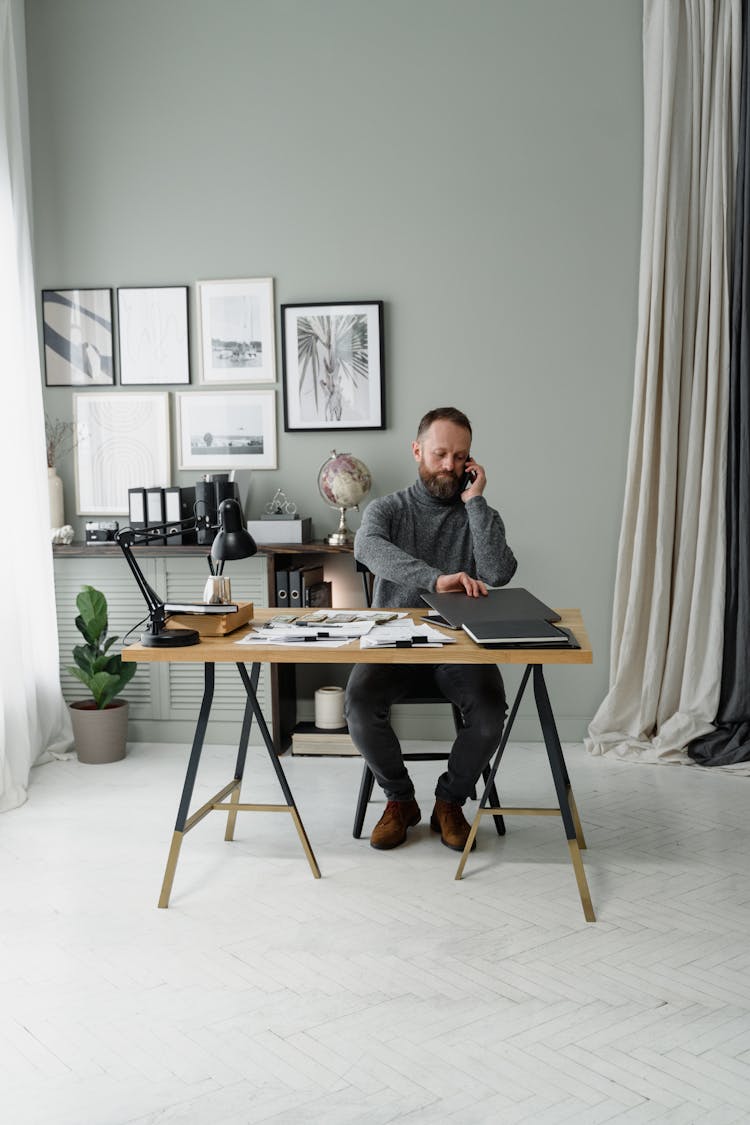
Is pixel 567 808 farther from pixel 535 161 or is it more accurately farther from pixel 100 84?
pixel 100 84

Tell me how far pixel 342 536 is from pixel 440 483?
1084 mm

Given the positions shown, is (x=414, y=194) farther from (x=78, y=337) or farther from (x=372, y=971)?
(x=372, y=971)

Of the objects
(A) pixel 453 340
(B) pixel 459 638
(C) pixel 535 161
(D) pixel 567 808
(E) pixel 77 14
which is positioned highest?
(E) pixel 77 14

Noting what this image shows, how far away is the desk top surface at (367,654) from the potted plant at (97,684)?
1.60 m

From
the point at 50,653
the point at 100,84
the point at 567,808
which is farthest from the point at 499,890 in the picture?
the point at 100,84

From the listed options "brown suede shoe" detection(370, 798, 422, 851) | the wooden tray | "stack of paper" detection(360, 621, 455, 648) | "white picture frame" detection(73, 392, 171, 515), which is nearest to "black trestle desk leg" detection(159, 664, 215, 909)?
the wooden tray

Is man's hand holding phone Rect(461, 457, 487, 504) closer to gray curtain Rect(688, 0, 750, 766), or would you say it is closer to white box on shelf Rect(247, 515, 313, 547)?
white box on shelf Rect(247, 515, 313, 547)

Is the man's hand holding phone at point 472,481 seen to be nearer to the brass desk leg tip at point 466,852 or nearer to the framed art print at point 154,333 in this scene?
the brass desk leg tip at point 466,852

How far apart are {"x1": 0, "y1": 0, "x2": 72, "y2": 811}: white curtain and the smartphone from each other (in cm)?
176

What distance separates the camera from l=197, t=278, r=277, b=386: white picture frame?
4531 mm

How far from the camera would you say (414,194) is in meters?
4.41

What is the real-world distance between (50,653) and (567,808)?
2468 millimetres

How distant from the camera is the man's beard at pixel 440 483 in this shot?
3295mm

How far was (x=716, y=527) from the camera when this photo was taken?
4129 mm
